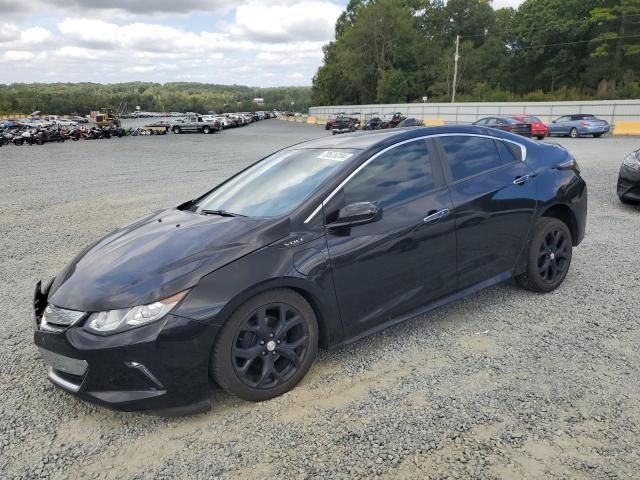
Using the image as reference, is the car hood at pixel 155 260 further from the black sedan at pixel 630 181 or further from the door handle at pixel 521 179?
the black sedan at pixel 630 181

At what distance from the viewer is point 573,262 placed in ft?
17.9

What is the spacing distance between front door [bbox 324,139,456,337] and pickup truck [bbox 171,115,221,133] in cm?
4294

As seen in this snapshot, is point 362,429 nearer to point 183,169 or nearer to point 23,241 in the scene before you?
point 23,241

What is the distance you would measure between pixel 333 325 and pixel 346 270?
37 cm

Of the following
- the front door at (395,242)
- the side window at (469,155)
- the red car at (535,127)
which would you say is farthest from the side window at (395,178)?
the red car at (535,127)

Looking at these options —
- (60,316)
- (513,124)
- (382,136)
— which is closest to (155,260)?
(60,316)

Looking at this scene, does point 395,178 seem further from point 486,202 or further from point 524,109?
point 524,109

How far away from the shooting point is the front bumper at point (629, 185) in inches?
303

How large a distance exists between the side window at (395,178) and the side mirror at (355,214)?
5.3 inches

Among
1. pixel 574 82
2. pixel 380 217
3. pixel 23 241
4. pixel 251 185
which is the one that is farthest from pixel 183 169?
pixel 574 82

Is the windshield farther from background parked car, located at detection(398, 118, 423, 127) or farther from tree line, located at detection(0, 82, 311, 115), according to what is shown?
tree line, located at detection(0, 82, 311, 115)

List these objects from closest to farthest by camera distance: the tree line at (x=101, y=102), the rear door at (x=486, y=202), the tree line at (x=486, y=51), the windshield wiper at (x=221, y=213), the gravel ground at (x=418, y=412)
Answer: the gravel ground at (x=418, y=412)
the windshield wiper at (x=221, y=213)
the rear door at (x=486, y=202)
the tree line at (x=486, y=51)
the tree line at (x=101, y=102)

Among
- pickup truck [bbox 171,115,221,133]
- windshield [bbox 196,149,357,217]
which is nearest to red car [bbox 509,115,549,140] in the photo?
windshield [bbox 196,149,357,217]

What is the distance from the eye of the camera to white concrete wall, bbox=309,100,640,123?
33.6 metres
